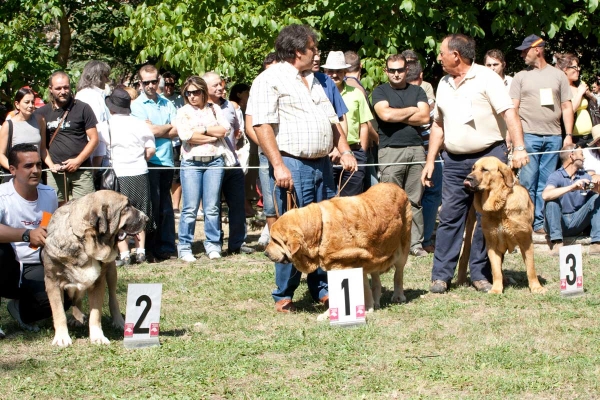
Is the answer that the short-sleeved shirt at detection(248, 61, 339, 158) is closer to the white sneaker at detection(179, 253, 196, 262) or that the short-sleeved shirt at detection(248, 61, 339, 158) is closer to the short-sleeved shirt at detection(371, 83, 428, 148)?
the short-sleeved shirt at detection(371, 83, 428, 148)

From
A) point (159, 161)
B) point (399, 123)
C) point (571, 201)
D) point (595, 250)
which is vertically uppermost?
point (399, 123)

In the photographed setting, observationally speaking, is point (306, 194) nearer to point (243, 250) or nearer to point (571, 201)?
point (243, 250)

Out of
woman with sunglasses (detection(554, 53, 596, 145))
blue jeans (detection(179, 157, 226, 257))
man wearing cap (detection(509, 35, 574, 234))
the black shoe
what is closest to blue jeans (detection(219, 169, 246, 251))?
the black shoe

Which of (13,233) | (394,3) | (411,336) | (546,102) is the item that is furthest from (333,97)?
(394,3)

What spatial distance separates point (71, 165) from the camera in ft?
29.5

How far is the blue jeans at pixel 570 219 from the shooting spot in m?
9.66

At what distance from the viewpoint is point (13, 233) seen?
20.1 ft

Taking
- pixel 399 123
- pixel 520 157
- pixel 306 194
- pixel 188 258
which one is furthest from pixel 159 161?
pixel 520 157

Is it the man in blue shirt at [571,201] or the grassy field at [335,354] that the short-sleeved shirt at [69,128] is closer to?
the grassy field at [335,354]

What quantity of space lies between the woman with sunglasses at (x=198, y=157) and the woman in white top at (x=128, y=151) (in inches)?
17.6

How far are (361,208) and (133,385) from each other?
229cm

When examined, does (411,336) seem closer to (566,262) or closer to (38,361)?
(566,262)

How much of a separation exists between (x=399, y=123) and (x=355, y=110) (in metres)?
0.71

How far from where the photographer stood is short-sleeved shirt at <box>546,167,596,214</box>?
9672 millimetres
